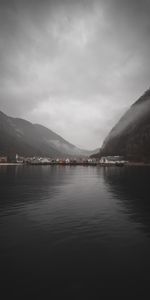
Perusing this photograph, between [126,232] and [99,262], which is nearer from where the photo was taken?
[99,262]

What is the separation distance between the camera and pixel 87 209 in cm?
3369

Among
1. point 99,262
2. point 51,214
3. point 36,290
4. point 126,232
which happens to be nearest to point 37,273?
point 36,290

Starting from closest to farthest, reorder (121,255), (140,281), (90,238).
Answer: (140,281)
(121,255)
(90,238)

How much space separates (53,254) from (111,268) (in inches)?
195

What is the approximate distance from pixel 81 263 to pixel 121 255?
3592 mm

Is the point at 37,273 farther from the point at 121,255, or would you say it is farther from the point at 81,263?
the point at 121,255

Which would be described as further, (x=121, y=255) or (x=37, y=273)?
(x=121, y=255)

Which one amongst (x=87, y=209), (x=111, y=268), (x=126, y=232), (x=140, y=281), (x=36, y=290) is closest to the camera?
(x=36, y=290)

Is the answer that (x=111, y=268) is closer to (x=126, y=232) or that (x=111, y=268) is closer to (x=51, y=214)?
(x=126, y=232)

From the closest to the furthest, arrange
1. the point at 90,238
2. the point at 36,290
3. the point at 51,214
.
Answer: the point at 36,290
the point at 90,238
the point at 51,214

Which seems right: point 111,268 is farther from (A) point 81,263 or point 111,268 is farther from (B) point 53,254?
(B) point 53,254

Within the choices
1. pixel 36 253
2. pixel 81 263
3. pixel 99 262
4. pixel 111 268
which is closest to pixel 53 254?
pixel 36 253

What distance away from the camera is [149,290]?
12.4 m

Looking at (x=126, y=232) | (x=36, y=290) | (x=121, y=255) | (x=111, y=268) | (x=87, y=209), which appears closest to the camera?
(x=36, y=290)
